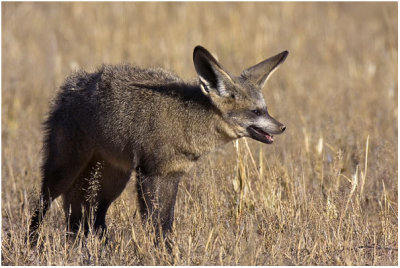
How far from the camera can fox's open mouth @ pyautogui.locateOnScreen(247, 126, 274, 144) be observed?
19.8 ft

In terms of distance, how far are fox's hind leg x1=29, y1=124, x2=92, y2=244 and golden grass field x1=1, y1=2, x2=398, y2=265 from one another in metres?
0.18

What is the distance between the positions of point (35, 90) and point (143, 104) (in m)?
5.95

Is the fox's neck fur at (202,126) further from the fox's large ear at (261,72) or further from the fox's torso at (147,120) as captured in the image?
the fox's large ear at (261,72)

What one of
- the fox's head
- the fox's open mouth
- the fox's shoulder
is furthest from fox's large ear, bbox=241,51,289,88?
the fox's shoulder

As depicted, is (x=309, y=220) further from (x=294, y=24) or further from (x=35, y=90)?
(x=294, y=24)

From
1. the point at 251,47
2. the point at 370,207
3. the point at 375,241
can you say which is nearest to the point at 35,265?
the point at 375,241

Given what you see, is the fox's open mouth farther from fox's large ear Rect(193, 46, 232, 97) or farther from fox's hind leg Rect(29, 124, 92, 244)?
fox's hind leg Rect(29, 124, 92, 244)

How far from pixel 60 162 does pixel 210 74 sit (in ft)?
5.61

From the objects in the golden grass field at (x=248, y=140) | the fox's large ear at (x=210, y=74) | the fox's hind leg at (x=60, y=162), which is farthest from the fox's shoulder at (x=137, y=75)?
the golden grass field at (x=248, y=140)

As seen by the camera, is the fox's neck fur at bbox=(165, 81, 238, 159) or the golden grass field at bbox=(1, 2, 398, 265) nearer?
the golden grass field at bbox=(1, 2, 398, 265)

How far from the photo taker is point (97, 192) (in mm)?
6879

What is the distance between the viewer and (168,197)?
6.11 m

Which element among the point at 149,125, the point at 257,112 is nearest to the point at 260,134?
the point at 257,112

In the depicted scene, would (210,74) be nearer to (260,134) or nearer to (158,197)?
(260,134)
